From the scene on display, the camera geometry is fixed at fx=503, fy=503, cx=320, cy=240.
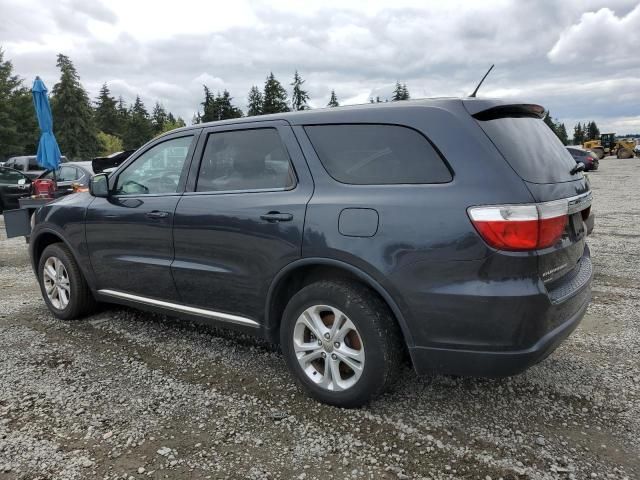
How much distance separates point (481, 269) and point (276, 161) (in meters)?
1.47

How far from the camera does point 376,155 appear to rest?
2.80 metres

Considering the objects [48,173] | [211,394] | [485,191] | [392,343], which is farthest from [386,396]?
[48,173]

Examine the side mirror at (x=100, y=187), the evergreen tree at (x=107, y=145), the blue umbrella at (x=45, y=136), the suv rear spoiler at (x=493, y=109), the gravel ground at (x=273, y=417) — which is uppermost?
the evergreen tree at (x=107, y=145)

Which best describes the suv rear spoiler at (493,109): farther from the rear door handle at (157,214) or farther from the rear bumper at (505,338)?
the rear door handle at (157,214)

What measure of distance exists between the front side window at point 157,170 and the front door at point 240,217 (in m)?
0.21

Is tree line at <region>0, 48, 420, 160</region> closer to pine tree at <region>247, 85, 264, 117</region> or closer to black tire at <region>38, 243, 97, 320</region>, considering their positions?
pine tree at <region>247, 85, 264, 117</region>

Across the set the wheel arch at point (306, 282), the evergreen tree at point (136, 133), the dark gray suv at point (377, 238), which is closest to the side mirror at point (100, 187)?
the dark gray suv at point (377, 238)

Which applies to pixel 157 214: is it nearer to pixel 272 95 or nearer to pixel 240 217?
pixel 240 217

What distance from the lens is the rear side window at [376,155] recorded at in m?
2.62

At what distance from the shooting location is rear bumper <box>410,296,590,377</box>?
2428 millimetres

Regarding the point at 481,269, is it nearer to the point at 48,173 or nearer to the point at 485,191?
the point at 485,191

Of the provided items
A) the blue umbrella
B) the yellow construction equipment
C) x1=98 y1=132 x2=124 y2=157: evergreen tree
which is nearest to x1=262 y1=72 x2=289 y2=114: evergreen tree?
x1=98 y1=132 x2=124 y2=157: evergreen tree

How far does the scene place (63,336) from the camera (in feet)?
14.0

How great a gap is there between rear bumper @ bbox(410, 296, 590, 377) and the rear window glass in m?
0.80
